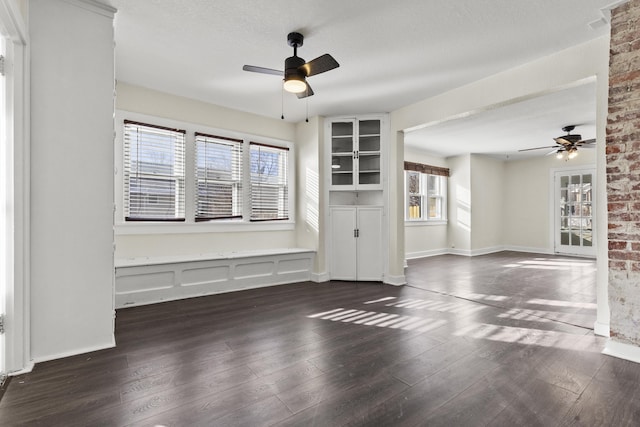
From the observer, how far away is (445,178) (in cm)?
864

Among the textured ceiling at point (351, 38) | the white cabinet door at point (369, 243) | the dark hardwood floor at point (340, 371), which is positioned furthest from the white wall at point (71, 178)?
the white cabinet door at point (369, 243)

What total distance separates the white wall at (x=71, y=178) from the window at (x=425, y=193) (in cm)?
643

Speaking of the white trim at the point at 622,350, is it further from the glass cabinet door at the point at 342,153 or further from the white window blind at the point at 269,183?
the white window blind at the point at 269,183

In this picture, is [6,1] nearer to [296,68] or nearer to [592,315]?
[296,68]

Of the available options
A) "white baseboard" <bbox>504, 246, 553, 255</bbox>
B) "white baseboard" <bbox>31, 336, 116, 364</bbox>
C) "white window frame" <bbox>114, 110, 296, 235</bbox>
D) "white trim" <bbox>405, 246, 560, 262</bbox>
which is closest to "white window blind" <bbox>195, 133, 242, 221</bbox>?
"white window frame" <bbox>114, 110, 296, 235</bbox>

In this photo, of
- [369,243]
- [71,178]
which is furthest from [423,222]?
[71,178]

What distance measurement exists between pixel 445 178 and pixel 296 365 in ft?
25.3

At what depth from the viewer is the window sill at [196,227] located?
3998mm

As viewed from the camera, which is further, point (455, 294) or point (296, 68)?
point (455, 294)

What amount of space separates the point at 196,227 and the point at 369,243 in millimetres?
2744

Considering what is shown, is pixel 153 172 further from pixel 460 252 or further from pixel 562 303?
pixel 460 252

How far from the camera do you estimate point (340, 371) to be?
7.12 feet

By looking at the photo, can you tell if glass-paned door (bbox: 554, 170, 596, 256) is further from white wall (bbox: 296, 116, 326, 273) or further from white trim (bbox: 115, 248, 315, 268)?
white trim (bbox: 115, 248, 315, 268)

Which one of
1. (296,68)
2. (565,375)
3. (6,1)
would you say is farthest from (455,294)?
(6,1)
